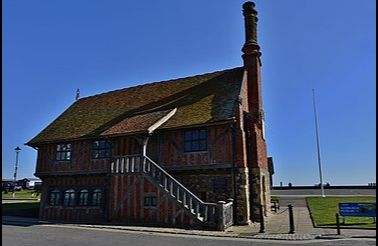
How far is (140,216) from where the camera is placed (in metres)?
16.0

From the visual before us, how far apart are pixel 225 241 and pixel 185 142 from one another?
277 inches

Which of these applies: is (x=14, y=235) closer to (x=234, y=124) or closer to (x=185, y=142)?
(x=185, y=142)

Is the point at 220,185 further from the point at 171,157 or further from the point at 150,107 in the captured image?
the point at 150,107

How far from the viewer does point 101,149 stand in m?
19.2

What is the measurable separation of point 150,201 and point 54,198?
763cm

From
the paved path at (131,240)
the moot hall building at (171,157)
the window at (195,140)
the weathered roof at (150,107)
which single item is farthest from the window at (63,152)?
the window at (195,140)

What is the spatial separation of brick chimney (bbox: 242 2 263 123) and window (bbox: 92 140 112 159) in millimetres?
8496

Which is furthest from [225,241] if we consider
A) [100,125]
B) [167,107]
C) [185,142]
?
[100,125]

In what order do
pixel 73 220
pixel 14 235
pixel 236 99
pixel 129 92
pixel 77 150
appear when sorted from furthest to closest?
pixel 129 92, pixel 77 150, pixel 73 220, pixel 236 99, pixel 14 235

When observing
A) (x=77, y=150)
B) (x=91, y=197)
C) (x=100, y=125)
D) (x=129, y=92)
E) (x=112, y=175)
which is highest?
(x=129, y=92)

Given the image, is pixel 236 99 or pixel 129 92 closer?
pixel 236 99

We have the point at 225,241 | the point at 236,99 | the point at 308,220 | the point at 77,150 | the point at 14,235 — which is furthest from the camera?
the point at 77,150

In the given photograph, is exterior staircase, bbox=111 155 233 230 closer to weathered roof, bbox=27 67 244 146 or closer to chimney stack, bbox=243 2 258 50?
weathered roof, bbox=27 67 244 146

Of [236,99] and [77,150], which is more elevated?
[236,99]
